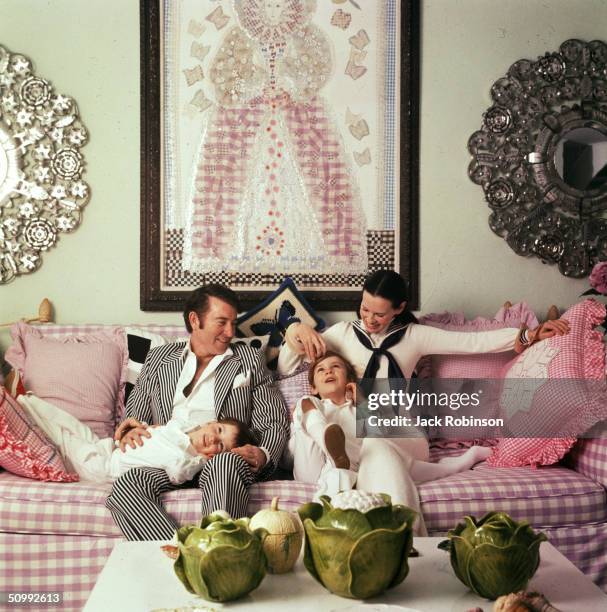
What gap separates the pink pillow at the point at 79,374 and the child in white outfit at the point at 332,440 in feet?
2.56

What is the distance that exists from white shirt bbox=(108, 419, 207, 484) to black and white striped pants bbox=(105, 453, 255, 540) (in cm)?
4

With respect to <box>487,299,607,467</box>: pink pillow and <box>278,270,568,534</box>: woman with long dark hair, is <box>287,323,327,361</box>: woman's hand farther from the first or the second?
<box>487,299,607,467</box>: pink pillow

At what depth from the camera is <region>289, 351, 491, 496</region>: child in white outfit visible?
2.51 metres

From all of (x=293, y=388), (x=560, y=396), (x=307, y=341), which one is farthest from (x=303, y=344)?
(x=560, y=396)

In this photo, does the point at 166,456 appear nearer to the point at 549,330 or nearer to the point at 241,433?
the point at 241,433

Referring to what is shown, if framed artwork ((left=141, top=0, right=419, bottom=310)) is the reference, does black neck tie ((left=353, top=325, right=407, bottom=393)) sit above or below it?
below

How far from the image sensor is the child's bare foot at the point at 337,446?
8.17 feet

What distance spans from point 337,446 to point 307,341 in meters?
0.56

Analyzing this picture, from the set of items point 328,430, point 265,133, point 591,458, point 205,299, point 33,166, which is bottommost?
point 591,458

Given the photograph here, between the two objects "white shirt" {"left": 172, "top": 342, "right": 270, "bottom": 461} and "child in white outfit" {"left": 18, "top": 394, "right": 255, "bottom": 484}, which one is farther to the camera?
"white shirt" {"left": 172, "top": 342, "right": 270, "bottom": 461}

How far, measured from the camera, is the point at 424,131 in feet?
11.4

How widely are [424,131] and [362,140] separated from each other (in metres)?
0.29

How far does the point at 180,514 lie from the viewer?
2.43 m

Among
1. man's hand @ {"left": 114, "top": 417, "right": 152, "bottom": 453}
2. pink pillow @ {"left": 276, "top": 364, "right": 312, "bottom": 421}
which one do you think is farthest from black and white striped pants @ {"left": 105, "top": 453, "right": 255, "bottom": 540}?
pink pillow @ {"left": 276, "top": 364, "right": 312, "bottom": 421}
